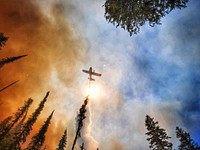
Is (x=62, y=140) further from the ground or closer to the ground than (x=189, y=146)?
further from the ground

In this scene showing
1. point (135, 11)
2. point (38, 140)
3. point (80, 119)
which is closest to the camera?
point (135, 11)

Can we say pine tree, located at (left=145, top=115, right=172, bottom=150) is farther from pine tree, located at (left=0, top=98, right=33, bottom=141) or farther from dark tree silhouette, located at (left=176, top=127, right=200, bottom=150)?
pine tree, located at (left=0, top=98, right=33, bottom=141)

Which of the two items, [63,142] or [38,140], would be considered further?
[63,142]

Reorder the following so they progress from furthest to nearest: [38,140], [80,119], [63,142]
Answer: [63,142]
[38,140]
[80,119]

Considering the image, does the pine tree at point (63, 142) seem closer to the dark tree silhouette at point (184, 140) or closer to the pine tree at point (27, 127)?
the pine tree at point (27, 127)

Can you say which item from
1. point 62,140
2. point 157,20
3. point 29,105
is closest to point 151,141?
point 157,20

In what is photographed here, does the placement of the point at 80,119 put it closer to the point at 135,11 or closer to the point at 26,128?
the point at 135,11

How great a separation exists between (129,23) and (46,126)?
161 feet

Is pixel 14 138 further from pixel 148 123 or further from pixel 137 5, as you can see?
pixel 137 5

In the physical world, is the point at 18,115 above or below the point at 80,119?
above

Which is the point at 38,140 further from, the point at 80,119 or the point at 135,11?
the point at 135,11

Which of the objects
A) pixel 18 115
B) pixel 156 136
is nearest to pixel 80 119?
pixel 156 136

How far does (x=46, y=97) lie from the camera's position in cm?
6097

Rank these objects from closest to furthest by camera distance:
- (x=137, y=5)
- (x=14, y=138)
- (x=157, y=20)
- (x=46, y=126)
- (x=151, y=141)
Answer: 1. (x=137, y=5)
2. (x=157, y=20)
3. (x=151, y=141)
4. (x=14, y=138)
5. (x=46, y=126)
